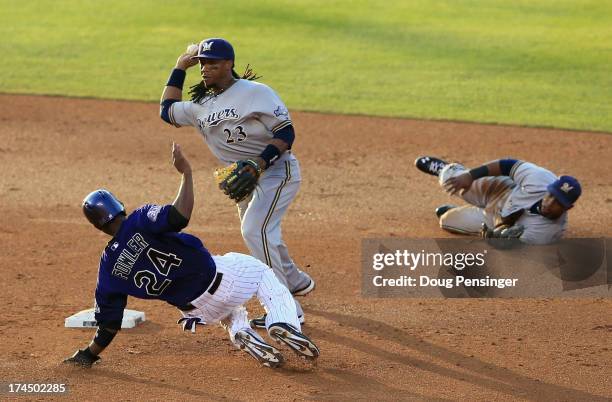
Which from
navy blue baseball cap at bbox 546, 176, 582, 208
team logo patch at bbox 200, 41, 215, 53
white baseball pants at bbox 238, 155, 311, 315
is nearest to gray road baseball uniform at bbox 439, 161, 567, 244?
navy blue baseball cap at bbox 546, 176, 582, 208

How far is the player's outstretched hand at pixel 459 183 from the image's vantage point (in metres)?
9.16

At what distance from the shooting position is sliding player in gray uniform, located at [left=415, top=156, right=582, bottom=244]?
8.91m

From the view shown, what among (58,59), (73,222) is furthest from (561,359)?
(58,59)

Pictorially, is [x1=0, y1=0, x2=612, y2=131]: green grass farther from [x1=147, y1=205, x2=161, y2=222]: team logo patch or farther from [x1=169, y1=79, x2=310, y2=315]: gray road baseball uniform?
[x1=147, y1=205, x2=161, y2=222]: team logo patch

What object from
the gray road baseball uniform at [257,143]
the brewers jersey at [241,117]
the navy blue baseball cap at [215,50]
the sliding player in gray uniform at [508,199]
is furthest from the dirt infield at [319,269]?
the navy blue baseball cap at [215,50]

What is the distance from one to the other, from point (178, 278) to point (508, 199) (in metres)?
4.12

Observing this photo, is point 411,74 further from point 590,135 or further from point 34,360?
point 34,360

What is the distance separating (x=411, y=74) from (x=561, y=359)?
9.91m

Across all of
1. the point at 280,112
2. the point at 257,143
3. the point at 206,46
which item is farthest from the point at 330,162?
the point at 206,46

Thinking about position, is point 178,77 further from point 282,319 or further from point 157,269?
point 282,319

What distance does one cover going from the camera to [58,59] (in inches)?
663

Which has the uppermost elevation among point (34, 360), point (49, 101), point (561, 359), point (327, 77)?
point (327, 77)

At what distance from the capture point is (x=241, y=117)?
708cm

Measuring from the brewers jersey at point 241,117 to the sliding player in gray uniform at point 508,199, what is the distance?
263 centimetres
